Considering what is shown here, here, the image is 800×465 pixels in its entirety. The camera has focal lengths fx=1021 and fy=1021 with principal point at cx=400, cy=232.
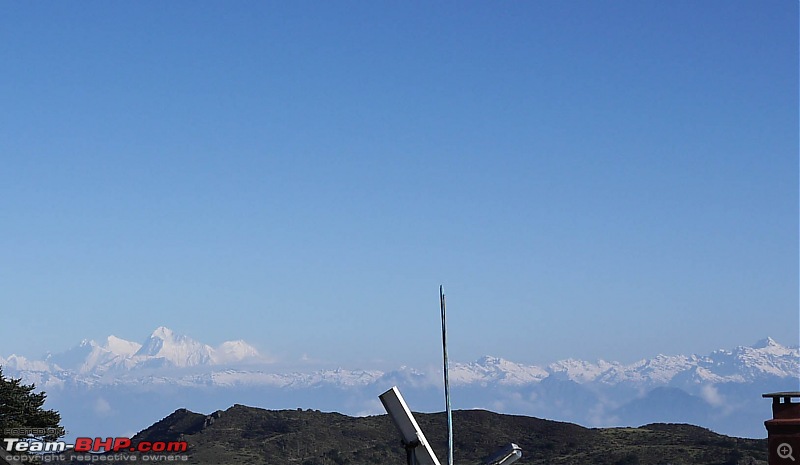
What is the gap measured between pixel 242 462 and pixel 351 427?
1201 inches

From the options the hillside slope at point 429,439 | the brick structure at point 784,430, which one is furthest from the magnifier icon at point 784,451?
the hillside slope at point 429,439

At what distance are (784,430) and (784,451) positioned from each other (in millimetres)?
499

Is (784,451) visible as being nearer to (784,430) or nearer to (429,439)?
(784,430)

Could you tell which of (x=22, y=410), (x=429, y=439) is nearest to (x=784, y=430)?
(x=22, y=410)

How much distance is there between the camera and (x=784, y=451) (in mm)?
24594

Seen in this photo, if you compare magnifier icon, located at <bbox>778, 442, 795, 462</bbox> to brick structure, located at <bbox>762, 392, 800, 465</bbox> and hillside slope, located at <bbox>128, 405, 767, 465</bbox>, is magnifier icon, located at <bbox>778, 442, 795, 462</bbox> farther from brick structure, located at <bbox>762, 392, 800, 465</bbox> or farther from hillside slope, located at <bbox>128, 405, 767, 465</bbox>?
hillside slope, located at <bbox>128, 405, 767, 465</bbox>

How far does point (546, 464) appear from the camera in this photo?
133 meters

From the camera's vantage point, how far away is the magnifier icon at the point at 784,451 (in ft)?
80.3

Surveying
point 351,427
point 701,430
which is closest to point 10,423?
point 351,427

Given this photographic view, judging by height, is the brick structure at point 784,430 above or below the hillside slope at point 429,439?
below

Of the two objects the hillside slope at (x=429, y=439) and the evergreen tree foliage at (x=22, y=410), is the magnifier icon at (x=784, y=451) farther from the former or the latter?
the hillside slope at (x=429, y=439)

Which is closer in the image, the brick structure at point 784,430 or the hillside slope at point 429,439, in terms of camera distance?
the brick structure at point 784,430

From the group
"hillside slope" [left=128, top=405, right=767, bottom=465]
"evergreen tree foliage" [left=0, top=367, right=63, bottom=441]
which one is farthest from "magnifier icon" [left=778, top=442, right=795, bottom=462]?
"hillside slope" [left=128, top=405, right=767, bottom=465]

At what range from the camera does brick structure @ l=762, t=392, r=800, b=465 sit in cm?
2447
